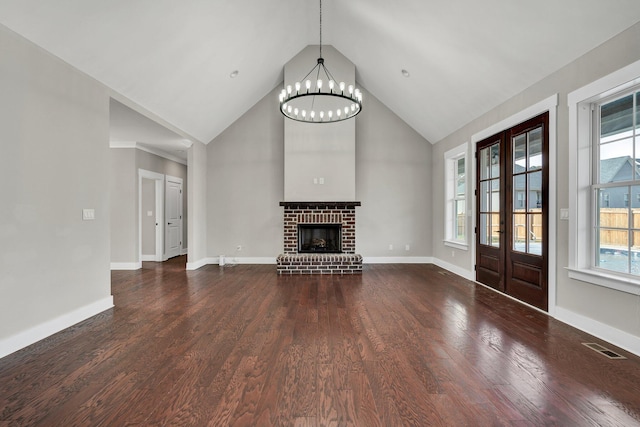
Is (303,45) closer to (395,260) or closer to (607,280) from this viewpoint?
(395,260)

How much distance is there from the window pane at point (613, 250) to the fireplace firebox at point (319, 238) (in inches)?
166

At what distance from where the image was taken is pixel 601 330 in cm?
286

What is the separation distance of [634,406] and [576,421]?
18.6 inches

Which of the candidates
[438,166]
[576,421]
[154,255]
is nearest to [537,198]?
[576,421]

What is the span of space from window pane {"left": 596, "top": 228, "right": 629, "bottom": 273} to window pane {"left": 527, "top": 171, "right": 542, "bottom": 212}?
0.76m

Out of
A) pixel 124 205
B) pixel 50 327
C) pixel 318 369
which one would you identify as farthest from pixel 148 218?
pixel 318 369

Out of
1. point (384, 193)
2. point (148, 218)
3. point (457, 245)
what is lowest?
point (457, 245)

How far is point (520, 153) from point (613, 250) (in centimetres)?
161

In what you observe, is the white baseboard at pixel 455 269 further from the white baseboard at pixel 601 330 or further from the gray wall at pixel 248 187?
the gray wall at pixel 248 187

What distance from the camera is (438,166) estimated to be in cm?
678

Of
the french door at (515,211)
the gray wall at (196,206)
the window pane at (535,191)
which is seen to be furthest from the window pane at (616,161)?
the gray wall at (196,206)

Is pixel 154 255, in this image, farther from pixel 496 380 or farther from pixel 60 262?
pixel 496 380

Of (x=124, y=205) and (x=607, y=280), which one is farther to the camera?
(x=124, y=205)

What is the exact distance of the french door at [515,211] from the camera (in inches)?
145
